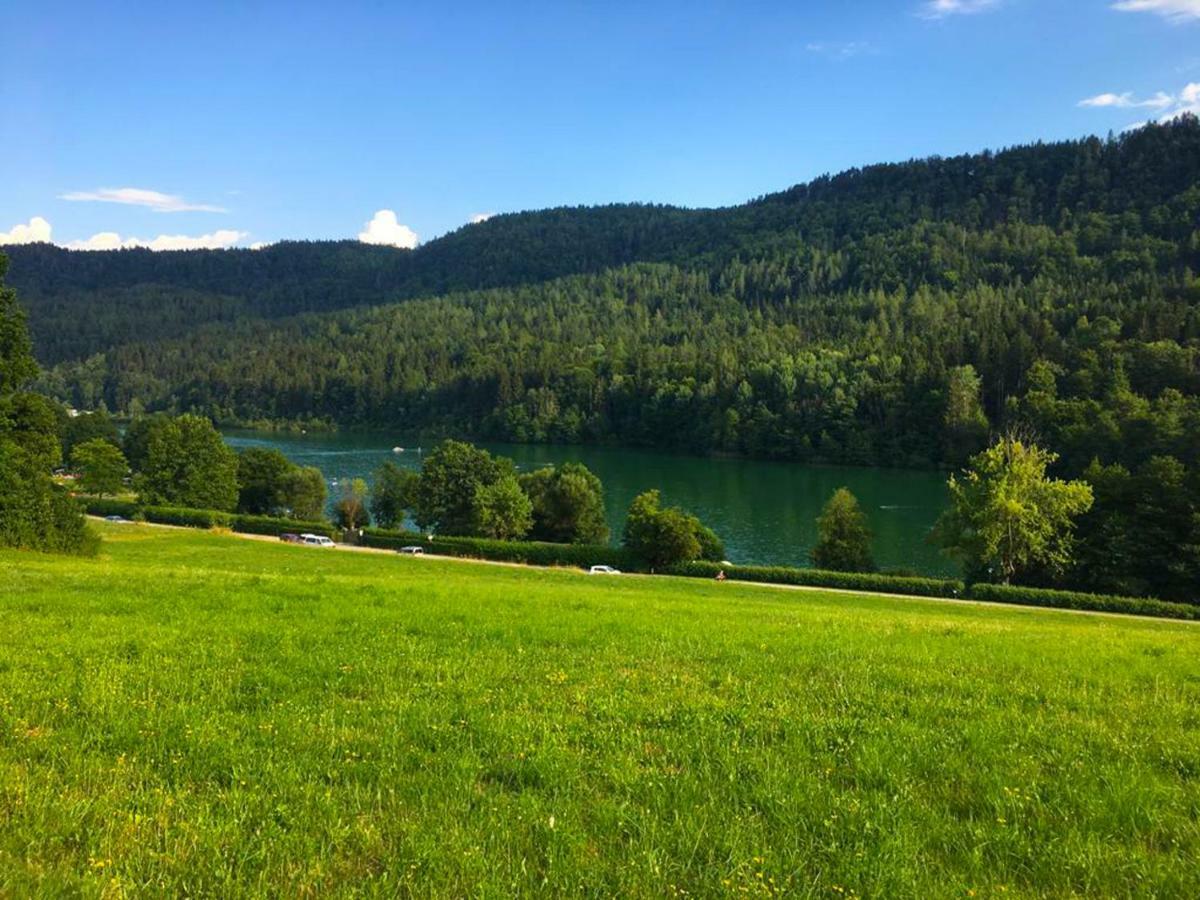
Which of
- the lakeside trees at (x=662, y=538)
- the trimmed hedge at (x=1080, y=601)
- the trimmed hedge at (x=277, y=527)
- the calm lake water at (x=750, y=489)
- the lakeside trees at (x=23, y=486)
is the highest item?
the lakeside trees at (x=23, y=486)

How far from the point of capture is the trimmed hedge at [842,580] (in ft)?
141

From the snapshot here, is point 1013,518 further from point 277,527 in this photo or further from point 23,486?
point 277,527

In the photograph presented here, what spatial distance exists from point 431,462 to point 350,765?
219 ft

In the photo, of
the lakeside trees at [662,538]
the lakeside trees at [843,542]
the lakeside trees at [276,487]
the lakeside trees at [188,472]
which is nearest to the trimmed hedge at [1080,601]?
the lakeside trees at [843,542]

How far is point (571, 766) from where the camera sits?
20.0 feet

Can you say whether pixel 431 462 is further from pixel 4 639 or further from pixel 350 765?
pixel 350 765

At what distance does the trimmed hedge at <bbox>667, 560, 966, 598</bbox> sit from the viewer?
43031 mm

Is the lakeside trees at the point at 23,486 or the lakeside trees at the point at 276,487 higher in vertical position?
the lakeside trees at the point at 23,486

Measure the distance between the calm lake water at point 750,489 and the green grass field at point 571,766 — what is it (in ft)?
174

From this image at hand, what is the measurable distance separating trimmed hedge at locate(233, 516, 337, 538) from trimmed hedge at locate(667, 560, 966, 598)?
116ft

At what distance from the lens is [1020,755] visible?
661cm

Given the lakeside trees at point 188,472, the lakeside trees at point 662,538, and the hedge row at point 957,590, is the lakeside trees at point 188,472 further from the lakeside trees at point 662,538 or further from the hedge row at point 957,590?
the hedge row at point 957,590

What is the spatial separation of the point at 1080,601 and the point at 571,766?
4303 cm

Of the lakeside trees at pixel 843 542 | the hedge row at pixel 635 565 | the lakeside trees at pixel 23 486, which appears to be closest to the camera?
the lakeside trees at pixel 23 486
